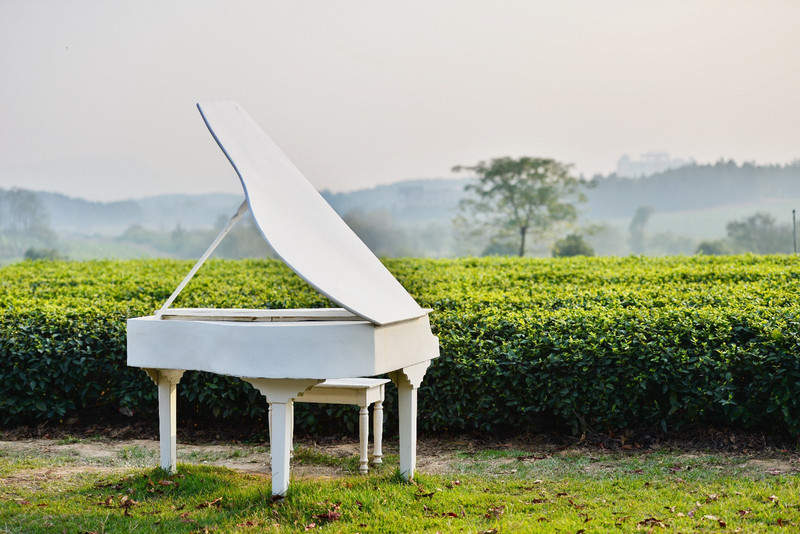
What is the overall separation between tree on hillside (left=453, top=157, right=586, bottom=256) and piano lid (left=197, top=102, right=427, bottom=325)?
2279 cm

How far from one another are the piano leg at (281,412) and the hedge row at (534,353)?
1.86 metres

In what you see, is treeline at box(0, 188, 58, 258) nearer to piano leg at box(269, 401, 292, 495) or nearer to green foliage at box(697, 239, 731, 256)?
green foliage at box(697, 239, 731, 256)

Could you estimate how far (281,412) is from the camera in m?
4.04

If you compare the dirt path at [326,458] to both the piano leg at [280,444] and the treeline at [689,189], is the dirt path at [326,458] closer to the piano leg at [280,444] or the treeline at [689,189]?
the piano leg at [280,444]

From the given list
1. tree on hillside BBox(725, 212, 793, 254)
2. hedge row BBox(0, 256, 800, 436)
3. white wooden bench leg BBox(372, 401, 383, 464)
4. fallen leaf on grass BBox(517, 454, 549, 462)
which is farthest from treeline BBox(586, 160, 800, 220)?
white wooden bench leg BBox(372, 401, 383, 464)

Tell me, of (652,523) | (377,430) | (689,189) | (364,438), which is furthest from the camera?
(689,189)

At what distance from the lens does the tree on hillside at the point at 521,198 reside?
89.6 feet

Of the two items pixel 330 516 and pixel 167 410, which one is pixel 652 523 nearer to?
pixel 330 516

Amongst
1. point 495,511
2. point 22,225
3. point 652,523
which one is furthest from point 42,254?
point 652,523

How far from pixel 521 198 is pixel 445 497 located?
24021 mm

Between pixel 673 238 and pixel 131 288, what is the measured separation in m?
21.6

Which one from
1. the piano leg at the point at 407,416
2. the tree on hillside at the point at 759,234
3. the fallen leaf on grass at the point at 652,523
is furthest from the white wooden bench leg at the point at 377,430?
the tree on hillside at the point at 759,234

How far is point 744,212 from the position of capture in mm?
25266

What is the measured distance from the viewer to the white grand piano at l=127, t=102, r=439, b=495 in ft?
12.7
